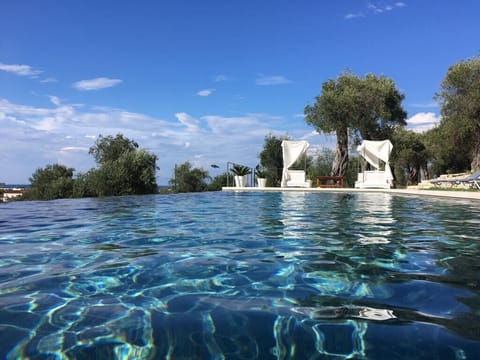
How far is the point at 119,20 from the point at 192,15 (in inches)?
144

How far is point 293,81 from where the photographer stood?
82.9 feet

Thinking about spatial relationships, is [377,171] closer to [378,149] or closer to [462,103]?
[378,149]

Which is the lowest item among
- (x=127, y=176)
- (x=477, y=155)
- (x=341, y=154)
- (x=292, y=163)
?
(x=127, y=176)

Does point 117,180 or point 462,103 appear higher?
point 462,103

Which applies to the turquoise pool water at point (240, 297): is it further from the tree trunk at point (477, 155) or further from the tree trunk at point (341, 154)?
the tree trunk at point (477, 155)

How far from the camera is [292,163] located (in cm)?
1877

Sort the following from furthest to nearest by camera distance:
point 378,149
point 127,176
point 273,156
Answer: point 273,156
point 127,176
point 378,149

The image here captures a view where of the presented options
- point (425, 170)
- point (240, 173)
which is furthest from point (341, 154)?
point (425, 170)

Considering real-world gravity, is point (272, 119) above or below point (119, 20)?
below

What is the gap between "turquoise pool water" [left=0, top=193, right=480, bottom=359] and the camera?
1.63 m

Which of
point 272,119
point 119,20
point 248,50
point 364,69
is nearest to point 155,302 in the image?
point 119,20

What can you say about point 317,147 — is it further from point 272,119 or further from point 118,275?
point 118,275

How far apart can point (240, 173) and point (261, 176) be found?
2.35 m

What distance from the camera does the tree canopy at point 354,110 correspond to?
69.9ft
